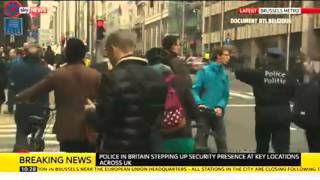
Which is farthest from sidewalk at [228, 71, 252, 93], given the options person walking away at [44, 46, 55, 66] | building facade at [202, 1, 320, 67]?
person walking away at [44, 46, 55, 66]

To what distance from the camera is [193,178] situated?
3760mm

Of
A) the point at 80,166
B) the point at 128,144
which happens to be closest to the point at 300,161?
the point at 128,144

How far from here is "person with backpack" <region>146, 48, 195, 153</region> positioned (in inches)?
139

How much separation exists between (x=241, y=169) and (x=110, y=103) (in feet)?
2.89

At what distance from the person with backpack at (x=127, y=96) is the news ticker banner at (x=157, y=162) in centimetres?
21

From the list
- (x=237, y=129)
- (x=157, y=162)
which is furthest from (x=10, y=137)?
(x=237, y=129)

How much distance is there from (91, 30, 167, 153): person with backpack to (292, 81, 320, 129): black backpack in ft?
2.74

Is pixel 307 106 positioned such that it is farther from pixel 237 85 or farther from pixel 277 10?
pixel 277 10

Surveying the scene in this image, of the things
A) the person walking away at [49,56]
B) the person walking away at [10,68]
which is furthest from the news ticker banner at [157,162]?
the person walking away at [49,56]

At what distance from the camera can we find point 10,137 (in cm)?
364

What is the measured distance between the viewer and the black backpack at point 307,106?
3770 mm

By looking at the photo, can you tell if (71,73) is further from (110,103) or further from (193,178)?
(193,178)

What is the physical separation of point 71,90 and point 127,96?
1.08ft

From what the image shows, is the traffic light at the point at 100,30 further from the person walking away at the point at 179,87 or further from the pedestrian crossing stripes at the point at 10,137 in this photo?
the pedestrian crossing stripes at the point at 10,137
